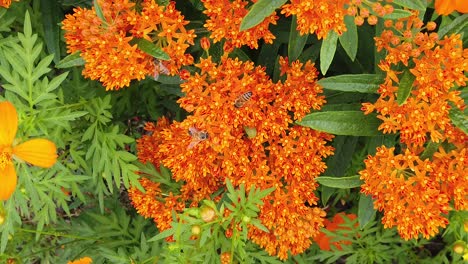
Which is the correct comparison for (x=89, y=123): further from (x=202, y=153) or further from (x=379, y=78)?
(x=379, y=78)

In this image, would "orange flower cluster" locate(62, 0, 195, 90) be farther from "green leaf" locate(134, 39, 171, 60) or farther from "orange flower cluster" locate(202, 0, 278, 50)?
"orange flower cluster" locate(202, 0, 278, 50)

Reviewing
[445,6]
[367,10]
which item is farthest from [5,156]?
[445,6]

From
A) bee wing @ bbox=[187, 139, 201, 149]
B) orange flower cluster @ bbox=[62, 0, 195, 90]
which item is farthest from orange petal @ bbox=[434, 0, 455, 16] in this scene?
bee wing @ bbox=[187, 139, 201, 149]

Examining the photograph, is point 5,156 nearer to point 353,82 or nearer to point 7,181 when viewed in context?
point 7,181

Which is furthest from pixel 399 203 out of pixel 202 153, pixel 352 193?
pixel 352 193

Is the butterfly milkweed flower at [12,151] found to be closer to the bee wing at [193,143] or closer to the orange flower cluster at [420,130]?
the bee wing at [193,143]
